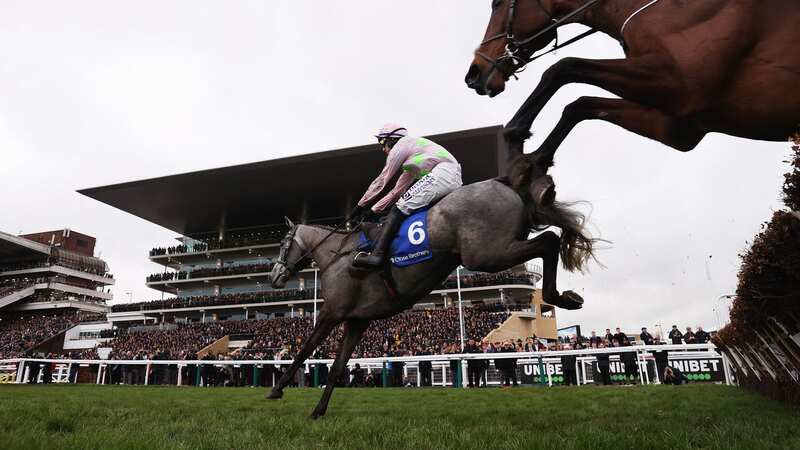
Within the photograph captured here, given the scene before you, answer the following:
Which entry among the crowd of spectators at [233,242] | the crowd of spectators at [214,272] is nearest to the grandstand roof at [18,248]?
the crowd of spectators at [233,242]

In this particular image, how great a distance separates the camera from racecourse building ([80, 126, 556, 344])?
42.0 metres

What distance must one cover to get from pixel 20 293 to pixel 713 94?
80.7 metres

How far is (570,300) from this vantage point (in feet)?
14.0

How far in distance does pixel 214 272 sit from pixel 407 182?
52.4m

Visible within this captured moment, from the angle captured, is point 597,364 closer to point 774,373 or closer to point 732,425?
point 774,373

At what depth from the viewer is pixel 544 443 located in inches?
111

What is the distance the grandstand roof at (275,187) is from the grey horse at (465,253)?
35970mm

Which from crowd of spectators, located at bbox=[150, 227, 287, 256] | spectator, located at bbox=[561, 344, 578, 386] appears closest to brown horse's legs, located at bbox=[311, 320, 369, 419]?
spectator, located at bbox=[561, 344, 578, 386]

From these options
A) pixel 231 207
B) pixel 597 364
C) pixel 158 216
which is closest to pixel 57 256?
pixel 158 216

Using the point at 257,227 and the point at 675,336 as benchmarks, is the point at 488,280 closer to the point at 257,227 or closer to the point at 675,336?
the point at 675,336

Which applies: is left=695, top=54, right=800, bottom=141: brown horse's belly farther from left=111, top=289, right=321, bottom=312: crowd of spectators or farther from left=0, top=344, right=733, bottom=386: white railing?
left=111, top=289, right=321, bottom=312: crowd of spectators

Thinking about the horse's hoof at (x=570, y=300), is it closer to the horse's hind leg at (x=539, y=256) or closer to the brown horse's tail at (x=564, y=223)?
the horse's hind leg at (x=539, y=256)

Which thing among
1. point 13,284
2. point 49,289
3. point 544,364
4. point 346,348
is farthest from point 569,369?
point 13,284

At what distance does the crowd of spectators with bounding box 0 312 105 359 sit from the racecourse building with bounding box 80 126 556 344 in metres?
6.09
